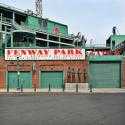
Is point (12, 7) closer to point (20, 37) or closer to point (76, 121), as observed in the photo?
point (20, 37)

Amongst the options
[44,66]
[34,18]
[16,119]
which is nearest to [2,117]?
[16,119]

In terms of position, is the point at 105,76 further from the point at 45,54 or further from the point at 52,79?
the point at 45,54

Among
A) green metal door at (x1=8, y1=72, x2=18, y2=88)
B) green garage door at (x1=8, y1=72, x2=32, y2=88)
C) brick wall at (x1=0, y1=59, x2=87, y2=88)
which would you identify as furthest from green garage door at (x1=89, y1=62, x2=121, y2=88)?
green metal door at (x1=8, y1=72, x2=18, y2=88)

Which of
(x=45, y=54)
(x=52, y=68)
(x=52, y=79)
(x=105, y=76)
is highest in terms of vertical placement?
(x=45, y=54)

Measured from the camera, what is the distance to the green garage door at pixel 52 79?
60719 mm

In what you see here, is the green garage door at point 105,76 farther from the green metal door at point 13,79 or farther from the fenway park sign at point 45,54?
the green metal door at point 13,79

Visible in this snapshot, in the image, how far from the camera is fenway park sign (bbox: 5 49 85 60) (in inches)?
2371

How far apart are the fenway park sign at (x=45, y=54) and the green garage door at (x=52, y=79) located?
7.28 feet

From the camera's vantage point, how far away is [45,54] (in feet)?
198

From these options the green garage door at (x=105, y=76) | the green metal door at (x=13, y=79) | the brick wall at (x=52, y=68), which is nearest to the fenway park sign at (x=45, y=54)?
the brick wall at (x=52, y=68)

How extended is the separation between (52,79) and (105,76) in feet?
23.4

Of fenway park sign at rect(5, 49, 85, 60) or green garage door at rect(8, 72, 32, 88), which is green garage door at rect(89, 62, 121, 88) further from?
green garage door at rect(8, 72, 32, 88)

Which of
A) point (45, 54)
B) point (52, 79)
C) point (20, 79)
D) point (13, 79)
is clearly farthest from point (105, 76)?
point (13, 79)

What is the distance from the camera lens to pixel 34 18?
84.0 meters
